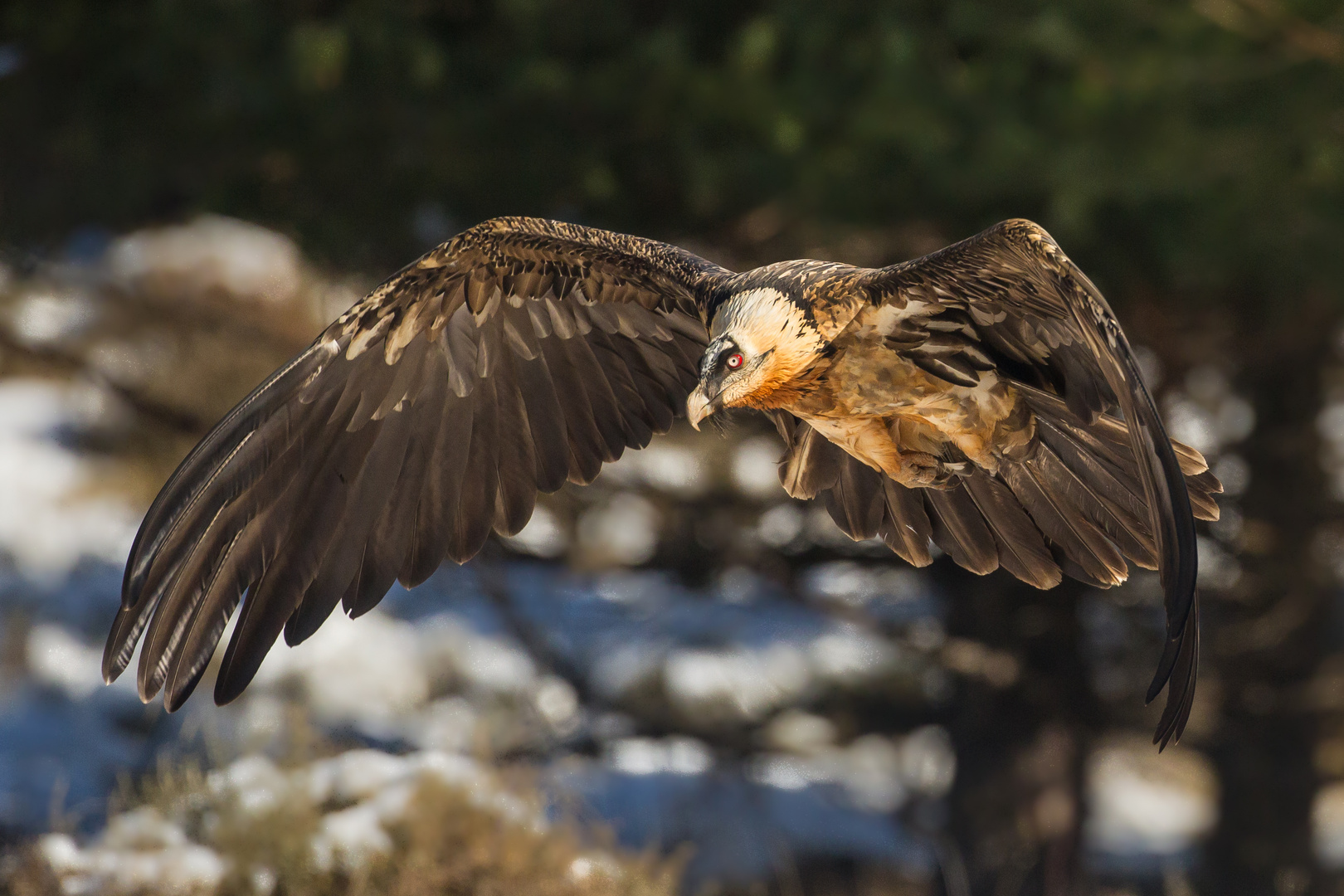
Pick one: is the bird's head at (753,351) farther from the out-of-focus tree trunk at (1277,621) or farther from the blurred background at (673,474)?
the out-of-focus tree trunk at (1277,621)

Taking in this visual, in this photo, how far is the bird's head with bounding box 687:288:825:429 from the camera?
2668 mm

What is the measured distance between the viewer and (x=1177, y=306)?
610 centimetres

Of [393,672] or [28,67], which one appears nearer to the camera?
[28,67]

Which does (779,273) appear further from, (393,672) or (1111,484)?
(393,672)

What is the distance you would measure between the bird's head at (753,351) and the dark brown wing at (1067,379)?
0.59 feet

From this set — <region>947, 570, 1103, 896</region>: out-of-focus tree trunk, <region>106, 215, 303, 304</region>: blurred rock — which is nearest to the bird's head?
<region>106, 215, 303, 304</region>: blurred rock

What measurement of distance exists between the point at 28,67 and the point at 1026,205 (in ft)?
13.7

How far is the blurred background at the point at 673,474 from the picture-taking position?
5.03 meters

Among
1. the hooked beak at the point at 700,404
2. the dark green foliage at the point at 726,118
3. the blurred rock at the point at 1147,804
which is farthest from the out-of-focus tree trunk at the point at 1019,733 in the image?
the hooked beak at the point at 700,404

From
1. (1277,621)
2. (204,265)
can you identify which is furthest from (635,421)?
(1277,621)

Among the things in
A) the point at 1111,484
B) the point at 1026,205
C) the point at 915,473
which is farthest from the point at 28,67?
the point at 1111,484

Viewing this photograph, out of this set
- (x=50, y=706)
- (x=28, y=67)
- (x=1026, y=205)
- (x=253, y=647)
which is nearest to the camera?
(x=253, y=647)

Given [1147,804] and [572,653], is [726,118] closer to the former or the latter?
[572,653]

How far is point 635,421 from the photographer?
3598 millimetres
